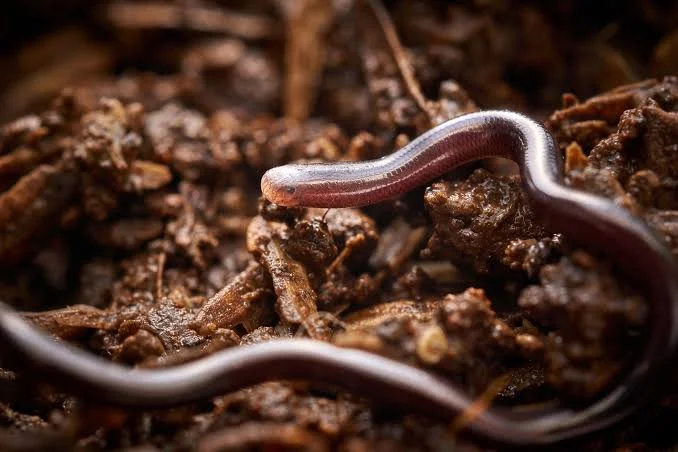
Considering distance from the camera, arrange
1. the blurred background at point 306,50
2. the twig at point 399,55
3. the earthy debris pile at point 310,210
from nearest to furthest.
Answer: the earthy debris pile at point 310,210, the twig at point 399,55, the blurred background at point 306,50

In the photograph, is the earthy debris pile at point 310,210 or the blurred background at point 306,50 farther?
the blurred background at point 306,50

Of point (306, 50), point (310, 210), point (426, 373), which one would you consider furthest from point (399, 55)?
point (426, 373)

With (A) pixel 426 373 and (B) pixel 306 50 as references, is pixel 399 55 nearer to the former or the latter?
(B) pixel 306 50

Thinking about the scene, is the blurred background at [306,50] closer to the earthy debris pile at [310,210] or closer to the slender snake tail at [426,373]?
the earthy debris pile at [310,210]

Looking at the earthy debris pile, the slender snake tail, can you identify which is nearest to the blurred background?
the earthy debris pile

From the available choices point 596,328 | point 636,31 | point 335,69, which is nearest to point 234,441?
point 596,328

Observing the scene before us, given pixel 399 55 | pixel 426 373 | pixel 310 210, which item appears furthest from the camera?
pixel 399 55

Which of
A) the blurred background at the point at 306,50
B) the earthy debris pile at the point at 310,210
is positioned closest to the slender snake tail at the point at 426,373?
the earthy debris pile at the point at 310,210

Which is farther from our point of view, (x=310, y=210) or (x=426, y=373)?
(x=310, y=210)

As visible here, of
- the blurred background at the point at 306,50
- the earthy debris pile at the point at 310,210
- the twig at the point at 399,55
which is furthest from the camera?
the blurred background at the point at 306,50
